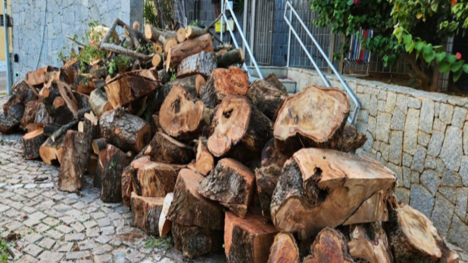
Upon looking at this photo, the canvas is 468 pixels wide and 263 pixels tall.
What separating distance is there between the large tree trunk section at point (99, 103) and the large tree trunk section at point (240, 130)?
80.0 inches

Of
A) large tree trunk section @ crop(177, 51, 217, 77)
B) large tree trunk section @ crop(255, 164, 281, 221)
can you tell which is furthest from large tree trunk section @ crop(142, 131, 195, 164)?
large tree trunk section @ crop(255, 164, 281, 221)

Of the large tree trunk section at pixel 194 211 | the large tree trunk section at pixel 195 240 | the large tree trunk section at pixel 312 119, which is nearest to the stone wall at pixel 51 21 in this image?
the large tree trunk section at pixel 194 211

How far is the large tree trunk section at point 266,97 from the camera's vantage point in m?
3.50

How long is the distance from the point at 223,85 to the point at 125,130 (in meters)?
1.24

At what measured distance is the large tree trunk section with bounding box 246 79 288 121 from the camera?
3.50 metres

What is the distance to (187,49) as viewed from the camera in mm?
5051

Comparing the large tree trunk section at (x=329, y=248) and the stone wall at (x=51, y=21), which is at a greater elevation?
the stone wall at (x=51, y=21)

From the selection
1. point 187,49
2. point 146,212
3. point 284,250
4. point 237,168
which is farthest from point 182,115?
point 284,250

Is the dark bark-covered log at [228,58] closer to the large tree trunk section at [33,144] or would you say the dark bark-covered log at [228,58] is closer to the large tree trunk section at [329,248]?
the large tree trunk section at [33,144]

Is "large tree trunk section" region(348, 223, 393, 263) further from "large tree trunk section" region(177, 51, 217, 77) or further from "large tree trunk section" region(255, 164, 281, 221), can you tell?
"large tree trunk section" region(177, 51, 217, 77)

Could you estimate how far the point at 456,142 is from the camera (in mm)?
3555

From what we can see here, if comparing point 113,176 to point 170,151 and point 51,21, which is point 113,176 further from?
Answer: point 51,21

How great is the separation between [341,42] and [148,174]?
3700mm

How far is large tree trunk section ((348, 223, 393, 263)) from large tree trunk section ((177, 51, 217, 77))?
265cm
